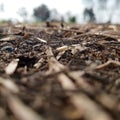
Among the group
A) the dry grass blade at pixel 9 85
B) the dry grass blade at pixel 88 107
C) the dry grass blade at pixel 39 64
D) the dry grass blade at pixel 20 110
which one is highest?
the dry grass blade at pixel 88 107

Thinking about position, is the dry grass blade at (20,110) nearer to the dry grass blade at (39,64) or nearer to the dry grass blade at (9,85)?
the dry grass blade at (9,85)

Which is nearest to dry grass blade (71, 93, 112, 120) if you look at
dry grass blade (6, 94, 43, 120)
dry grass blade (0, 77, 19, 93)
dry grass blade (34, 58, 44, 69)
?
dry grass blade (6, 94, 43, 120)

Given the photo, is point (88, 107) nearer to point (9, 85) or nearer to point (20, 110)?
point (20, 110)

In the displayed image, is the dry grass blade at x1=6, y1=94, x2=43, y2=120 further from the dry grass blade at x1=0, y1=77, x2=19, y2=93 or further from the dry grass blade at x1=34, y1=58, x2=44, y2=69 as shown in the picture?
the dry grass blade at x1=34, y1=58, x2=44, y2=69

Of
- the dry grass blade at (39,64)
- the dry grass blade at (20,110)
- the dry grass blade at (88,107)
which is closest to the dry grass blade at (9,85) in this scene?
the dry grass blade at (20,110)

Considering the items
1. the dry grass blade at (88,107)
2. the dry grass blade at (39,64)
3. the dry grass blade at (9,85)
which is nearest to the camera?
the dry grass blade at (88,107)

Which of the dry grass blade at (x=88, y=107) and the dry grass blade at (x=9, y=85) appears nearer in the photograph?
the dry grass blade at (x=88, y=107)

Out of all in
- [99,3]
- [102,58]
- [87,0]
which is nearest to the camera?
[102,58]

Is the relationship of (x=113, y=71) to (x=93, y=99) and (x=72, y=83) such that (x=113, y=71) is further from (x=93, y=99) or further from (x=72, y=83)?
(x=93, y=99)

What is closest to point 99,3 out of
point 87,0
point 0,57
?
point 87,0
